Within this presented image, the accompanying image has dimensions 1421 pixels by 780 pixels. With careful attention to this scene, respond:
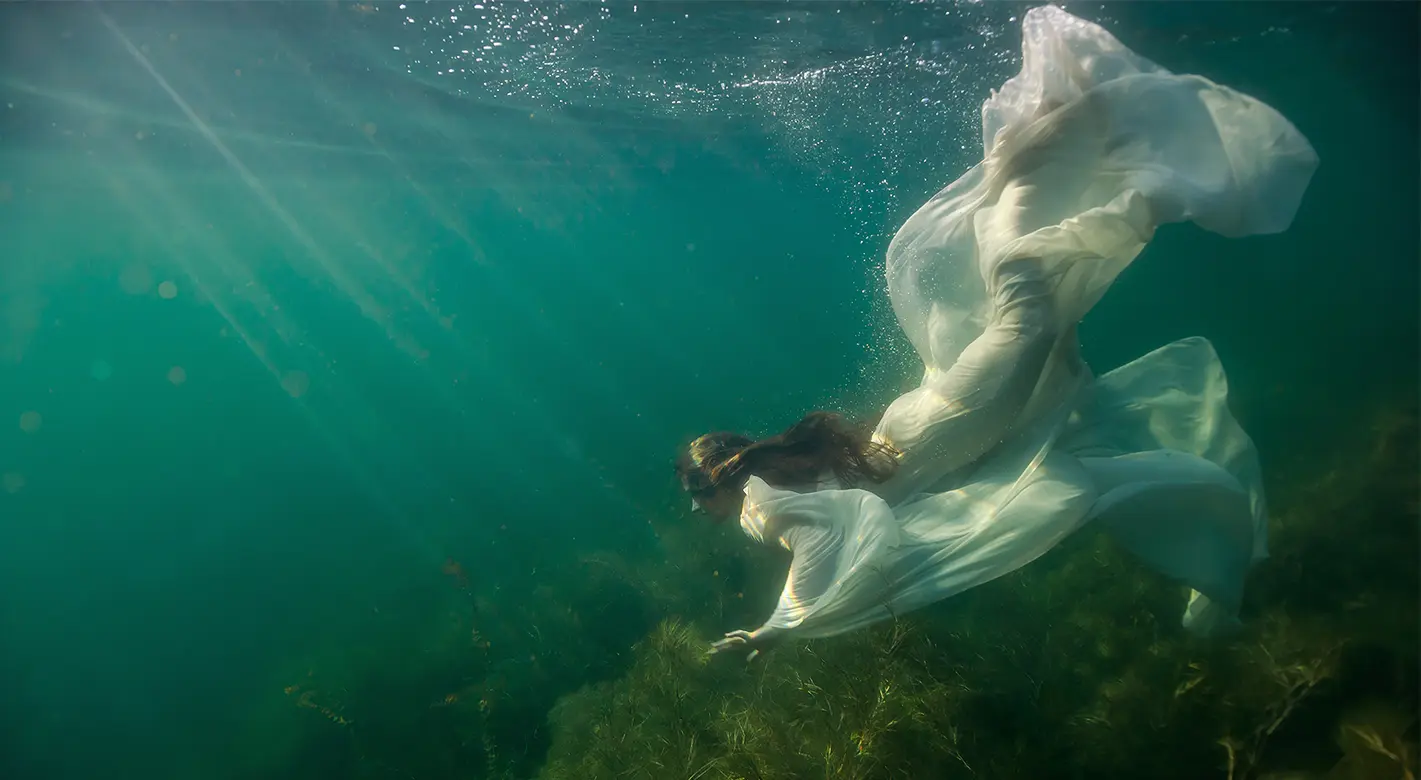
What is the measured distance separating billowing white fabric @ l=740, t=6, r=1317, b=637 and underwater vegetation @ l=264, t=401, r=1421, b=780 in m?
0.62

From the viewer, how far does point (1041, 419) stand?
3924 millimetres

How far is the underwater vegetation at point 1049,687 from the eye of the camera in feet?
10.3

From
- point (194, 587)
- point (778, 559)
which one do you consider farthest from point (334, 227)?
point (778, 559)

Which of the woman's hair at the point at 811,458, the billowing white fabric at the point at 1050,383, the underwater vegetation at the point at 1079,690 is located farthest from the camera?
the woman's hair at the point at 811,458

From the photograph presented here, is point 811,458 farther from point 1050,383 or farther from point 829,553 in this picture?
point 1050,383

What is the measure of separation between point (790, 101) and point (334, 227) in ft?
122

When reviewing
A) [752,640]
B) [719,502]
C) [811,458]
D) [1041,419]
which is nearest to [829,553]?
[752,640]

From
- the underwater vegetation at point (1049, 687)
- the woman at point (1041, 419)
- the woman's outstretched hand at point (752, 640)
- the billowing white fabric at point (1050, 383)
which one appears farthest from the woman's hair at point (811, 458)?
the woman's outstretched hand at point (752, 640)

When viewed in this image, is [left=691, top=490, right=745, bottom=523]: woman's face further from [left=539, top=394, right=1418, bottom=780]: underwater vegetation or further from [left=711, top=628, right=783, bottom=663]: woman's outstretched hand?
[left=711, top=628, right=783, bottom=663]: woman's outstretched hand

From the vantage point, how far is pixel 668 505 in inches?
698

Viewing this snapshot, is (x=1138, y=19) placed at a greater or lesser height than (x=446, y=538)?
greater

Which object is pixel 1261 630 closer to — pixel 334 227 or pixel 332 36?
pixel 332 36

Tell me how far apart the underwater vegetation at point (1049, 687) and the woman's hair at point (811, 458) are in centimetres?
93

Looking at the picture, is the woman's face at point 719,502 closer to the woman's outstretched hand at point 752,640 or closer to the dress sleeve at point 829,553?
the dress sleeve at point 829,553
